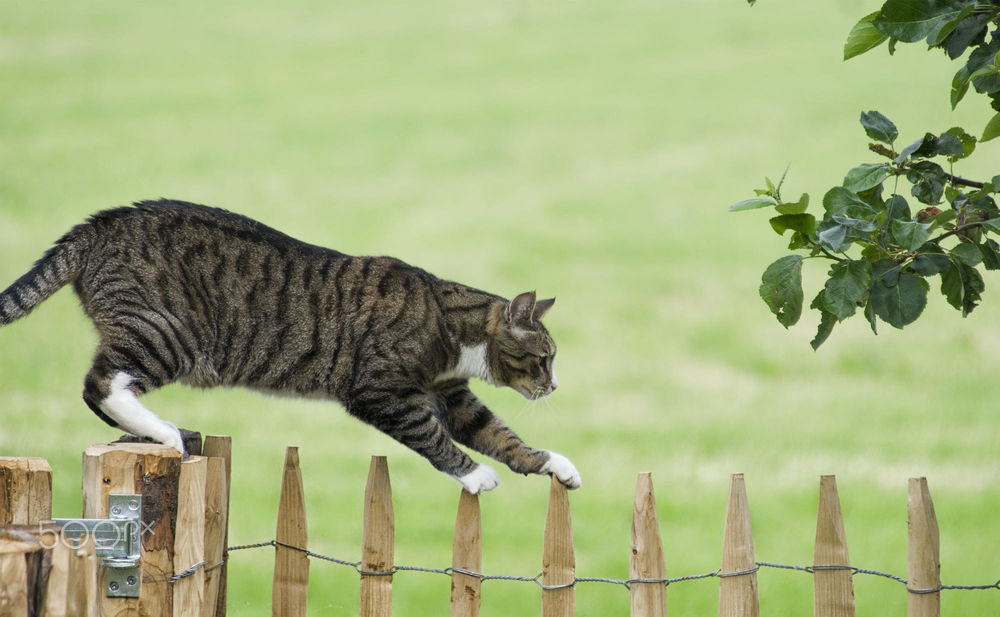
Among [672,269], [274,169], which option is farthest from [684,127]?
[274,169]

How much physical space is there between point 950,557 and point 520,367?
7.25 feet

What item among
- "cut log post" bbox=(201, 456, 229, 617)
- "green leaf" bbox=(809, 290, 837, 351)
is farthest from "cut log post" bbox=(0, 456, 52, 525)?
"green leaf" bbox=(809, 290, 837, 351)

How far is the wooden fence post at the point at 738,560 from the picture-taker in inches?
85.2

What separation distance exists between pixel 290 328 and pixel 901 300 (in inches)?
63.2

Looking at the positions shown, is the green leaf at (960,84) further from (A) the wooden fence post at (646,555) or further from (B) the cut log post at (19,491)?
(B) the cut log post at (19,491)

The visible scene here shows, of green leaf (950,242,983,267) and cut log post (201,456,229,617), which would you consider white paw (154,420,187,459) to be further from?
green leaf (950,242,983,267)

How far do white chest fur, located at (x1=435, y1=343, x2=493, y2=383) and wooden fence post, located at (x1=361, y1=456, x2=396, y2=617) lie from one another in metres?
0.53

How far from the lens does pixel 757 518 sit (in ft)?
14.1

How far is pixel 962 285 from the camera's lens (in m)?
1.82

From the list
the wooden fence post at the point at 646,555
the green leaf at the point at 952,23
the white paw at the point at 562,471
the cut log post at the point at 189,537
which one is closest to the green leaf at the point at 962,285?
the green leaf at the point at 952,23

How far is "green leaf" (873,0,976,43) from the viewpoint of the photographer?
66.7 inches

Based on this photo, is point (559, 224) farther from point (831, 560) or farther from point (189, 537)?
point (189, 537)

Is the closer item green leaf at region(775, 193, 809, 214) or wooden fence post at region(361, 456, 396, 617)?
green leaf at region(775, 193, 809, 214)

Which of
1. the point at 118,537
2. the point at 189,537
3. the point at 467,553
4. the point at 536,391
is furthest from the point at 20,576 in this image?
the point at 536,391
